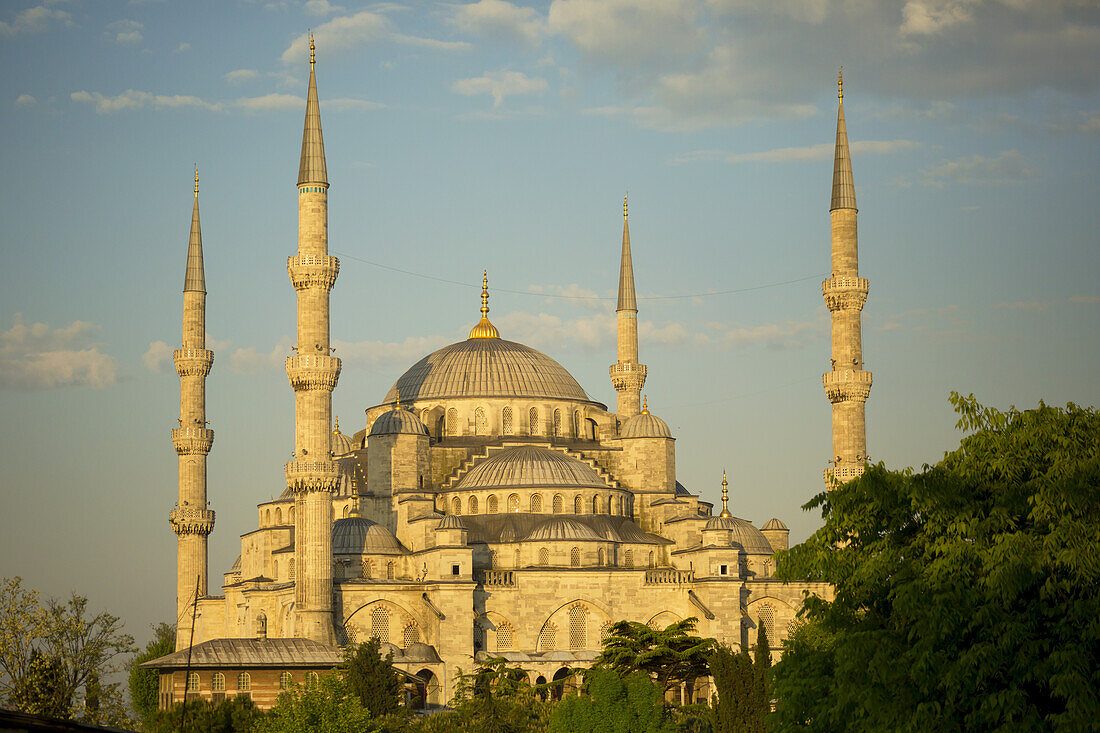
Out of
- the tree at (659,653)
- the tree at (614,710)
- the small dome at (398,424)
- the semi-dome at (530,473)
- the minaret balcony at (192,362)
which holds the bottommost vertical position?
the tree at (614,710)

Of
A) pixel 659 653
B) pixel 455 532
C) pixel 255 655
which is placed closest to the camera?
pixel 255 655

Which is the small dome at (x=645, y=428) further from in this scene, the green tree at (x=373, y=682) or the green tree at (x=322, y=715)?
the green tree at (x=322, y=715)

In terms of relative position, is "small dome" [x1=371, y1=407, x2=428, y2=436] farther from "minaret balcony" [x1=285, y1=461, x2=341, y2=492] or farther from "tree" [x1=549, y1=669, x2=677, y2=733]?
"tree" [x1=549, y1=669, x2=677, y2=733]

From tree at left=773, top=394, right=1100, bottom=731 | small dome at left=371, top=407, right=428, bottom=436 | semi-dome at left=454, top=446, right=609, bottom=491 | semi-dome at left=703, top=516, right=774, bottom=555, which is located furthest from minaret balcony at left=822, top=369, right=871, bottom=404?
tree at left=773, top=394, right=1100, bottom=731

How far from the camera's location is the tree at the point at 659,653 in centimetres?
4269

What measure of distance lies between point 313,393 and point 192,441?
26.9 ft

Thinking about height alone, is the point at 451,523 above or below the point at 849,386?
below

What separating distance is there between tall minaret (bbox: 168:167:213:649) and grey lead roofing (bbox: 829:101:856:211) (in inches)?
812

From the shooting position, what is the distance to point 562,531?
49.9 m

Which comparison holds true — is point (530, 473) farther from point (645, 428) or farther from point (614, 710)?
point (614, 710)

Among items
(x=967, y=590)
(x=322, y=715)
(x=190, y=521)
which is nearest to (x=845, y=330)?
(x=190, y=521)

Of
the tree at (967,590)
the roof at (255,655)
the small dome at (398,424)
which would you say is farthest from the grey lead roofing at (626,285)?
the tree at (967,590)

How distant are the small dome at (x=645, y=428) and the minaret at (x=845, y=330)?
774cm

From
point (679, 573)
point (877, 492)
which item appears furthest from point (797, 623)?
point (877, 492)
